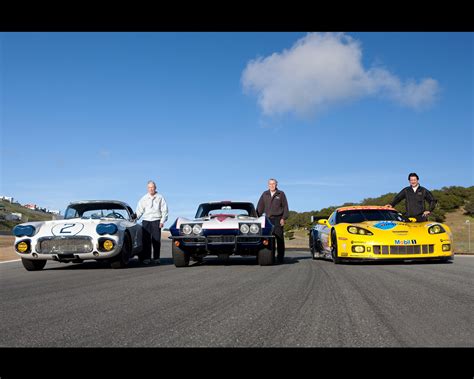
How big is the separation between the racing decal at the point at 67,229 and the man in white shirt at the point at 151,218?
82.7 inches

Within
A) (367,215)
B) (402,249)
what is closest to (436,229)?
(402,249)

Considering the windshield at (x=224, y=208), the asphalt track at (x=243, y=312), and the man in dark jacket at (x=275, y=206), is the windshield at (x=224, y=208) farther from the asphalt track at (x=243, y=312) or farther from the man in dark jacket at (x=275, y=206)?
the asphalt track at (x=243, y=312)

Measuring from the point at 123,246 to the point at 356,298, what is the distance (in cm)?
570

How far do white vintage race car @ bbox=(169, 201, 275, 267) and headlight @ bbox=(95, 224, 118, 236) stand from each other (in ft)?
3.35

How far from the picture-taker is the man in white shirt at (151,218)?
451 inches

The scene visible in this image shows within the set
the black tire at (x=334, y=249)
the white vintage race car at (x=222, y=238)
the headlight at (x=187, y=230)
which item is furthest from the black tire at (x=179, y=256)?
the black tire at (x=334, y=249)

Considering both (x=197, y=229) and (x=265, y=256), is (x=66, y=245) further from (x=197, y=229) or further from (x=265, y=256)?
(x=265, y=256)

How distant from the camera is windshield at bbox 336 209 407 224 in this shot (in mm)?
11086

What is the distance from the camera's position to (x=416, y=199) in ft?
38.0
